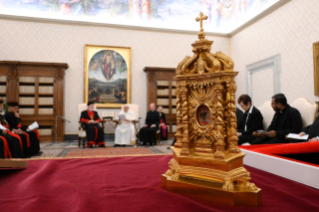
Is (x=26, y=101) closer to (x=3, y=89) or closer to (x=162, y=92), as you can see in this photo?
(x=3, y=89)

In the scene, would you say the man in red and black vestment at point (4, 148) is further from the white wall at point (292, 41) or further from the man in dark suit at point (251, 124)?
the white wall at point (292, 41)

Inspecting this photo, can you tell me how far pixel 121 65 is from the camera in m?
10.2

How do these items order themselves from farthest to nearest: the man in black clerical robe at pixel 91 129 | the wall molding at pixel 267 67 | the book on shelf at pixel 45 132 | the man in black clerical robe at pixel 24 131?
1. the book on shelf at pixel 45 132
2. the wall molding at pixel 267 67
3. the man in black clerical robe at pixel 91 129
4. the man in black clerical robe at pixel 24 131

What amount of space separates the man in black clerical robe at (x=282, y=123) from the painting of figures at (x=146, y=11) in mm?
5727

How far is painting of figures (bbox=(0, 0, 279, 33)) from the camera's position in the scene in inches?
368

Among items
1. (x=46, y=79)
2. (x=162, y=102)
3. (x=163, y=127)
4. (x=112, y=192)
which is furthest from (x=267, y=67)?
(x=112, y=192)

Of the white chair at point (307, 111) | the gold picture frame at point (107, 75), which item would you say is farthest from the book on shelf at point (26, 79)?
the white chair at point (307, 111)

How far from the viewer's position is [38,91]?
9.16 m

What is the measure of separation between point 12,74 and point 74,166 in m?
8.50

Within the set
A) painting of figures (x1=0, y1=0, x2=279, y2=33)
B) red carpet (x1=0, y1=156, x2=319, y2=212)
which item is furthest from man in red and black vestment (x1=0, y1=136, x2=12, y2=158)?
painting of figures (x1=0, y1=0, x2=279, y2=33)

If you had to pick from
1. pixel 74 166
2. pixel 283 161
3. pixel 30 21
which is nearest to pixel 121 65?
pixel 30 21

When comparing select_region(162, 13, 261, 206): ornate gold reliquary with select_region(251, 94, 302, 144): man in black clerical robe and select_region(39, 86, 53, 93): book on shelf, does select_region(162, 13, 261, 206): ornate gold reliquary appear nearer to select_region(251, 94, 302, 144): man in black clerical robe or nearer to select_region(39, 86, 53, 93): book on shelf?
select_region(251, 94, 302, 144): man in black clerical robe

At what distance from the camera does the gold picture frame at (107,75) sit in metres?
9.93

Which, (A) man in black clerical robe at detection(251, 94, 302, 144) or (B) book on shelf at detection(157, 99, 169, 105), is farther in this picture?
(B) book on shelf at detection(157, 99, 169, 105)
